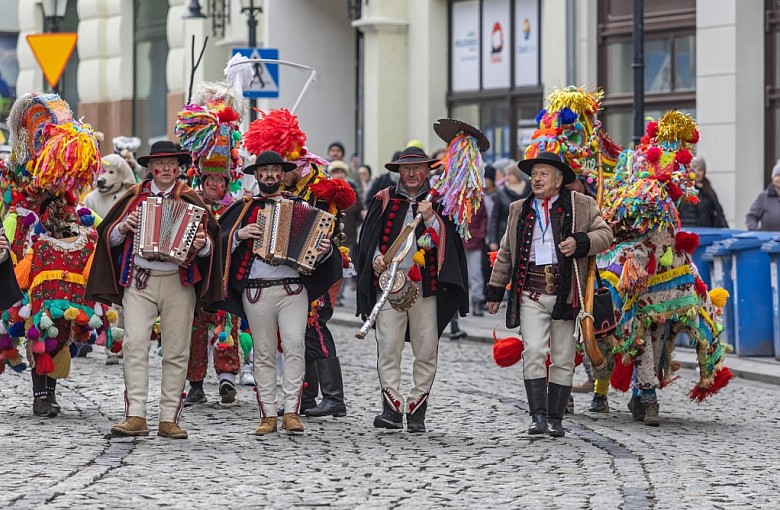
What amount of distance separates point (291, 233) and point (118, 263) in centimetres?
104

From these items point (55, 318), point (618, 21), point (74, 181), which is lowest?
point (55, 318)

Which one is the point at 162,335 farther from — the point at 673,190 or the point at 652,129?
the point at 652,129

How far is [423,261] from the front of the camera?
10891 mm

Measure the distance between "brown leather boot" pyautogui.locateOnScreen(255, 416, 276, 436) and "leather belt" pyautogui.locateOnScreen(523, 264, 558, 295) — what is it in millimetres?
1743

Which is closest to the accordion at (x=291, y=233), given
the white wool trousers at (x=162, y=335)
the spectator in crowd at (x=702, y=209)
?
the white wool trousers at (x=162, y=335)

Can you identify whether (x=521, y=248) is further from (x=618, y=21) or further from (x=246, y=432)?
(x=618, y=21)

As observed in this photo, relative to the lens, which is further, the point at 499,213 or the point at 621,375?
the point at 499,213

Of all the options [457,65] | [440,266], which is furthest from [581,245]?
[457,65]

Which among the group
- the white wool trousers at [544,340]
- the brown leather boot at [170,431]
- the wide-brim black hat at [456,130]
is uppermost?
the wide-brim black hat at [456,130]

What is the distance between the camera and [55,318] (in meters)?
11.5

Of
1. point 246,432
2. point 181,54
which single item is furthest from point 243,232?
point 181,54

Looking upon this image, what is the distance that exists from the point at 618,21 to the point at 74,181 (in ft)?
41.2

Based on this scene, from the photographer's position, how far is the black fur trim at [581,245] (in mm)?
10688

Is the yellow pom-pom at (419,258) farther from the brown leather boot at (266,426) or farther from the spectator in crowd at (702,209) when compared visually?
the spectator in crowd at (702,209)
